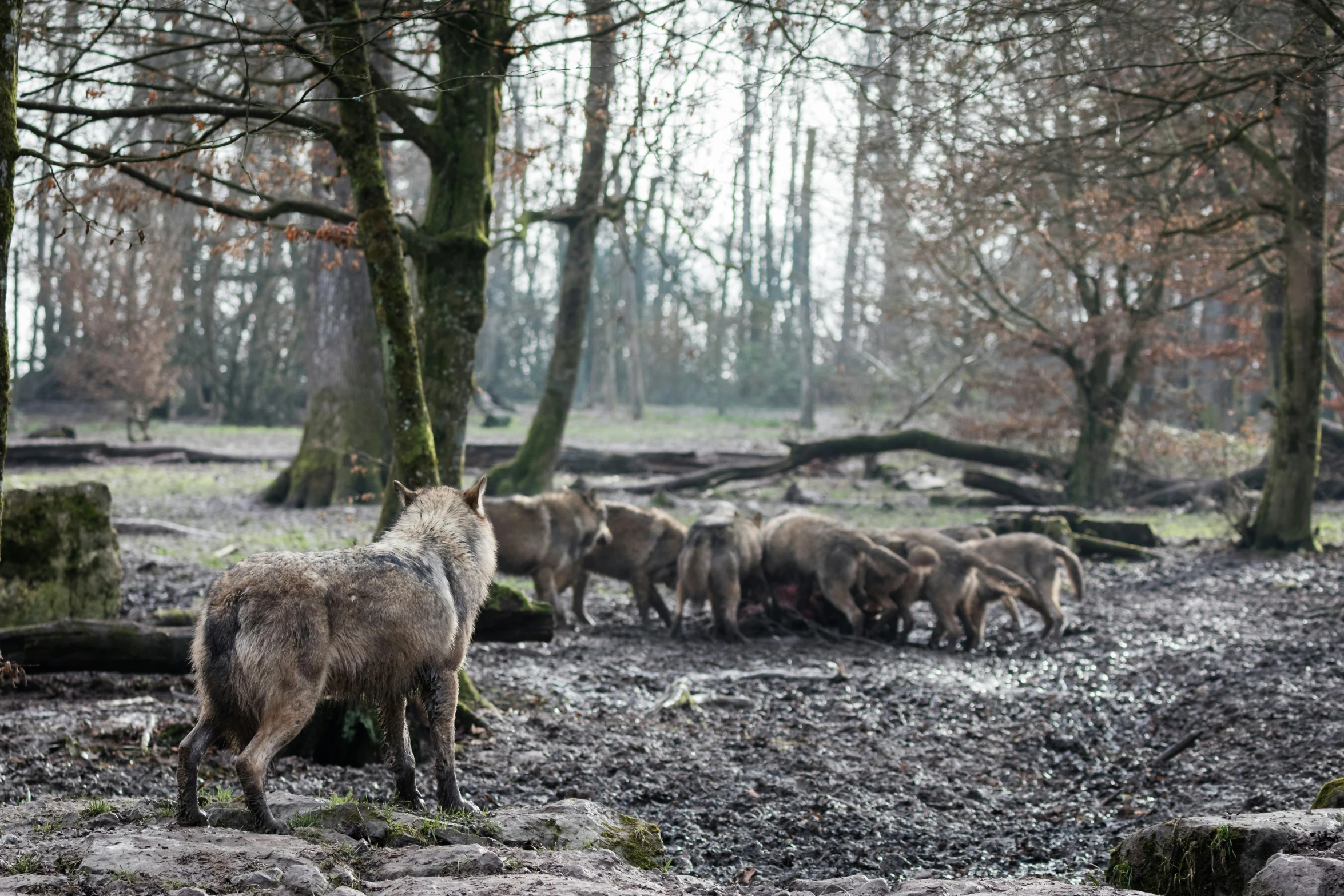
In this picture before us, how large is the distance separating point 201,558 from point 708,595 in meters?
5.55

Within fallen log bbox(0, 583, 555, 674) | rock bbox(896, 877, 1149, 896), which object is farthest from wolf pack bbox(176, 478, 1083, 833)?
rock bbox(896, 877, 1149, 896)

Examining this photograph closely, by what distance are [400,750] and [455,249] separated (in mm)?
3665

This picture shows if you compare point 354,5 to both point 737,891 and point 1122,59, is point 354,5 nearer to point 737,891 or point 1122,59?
point 737,891

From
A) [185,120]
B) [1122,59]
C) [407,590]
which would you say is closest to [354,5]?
A: [185,120]

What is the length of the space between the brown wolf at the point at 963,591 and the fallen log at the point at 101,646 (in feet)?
18.0

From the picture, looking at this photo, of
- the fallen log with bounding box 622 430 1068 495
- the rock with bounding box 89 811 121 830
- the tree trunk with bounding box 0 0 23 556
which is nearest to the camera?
the tree trunk with bounding box 0 0 23 556

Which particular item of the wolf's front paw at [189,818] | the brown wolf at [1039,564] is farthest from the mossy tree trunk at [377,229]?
the brown wolf at [1039,564]

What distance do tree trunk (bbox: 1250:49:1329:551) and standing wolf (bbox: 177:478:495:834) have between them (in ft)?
32.6

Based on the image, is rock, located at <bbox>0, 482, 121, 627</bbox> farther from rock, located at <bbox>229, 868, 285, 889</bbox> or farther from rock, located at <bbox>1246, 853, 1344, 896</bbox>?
rock, located at <bbox>1246, 853, 1344, 896</bbox>

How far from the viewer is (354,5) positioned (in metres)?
6.13

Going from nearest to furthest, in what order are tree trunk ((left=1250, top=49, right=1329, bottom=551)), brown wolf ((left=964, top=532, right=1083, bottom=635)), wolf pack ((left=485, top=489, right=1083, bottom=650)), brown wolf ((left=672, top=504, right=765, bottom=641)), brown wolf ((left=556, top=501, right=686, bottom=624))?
brown wolf ((left=672, top=504, right=765, bottom=641)) < wolf pack ((left=485, top=489, right=1083, bottom=650)) < brown wolf ((left=964, top=532, right=1083, bottom=635)) < brown wolf ((left=556, top=501, right=686, bottom=624)) < tree trunk ((left=1250, top=49, right=1329, bottom=551))

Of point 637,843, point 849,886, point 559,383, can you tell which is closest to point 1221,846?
point 849,886

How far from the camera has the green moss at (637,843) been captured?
14.8ft

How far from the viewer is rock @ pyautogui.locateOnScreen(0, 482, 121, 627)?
25.6 ft
